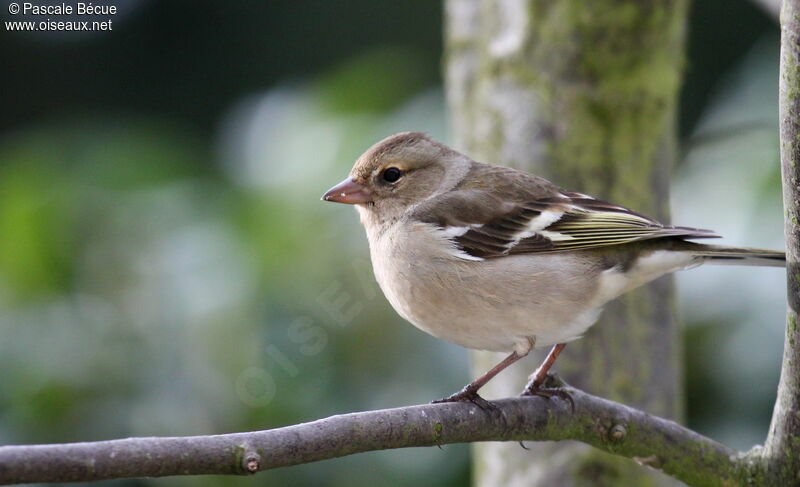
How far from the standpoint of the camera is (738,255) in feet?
8.67

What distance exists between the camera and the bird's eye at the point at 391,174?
3.14 metres

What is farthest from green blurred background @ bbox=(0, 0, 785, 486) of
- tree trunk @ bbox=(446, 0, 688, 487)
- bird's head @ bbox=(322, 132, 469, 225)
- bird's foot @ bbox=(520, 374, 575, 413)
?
bird's foot @ bbox=(520, 374, 575, 413)

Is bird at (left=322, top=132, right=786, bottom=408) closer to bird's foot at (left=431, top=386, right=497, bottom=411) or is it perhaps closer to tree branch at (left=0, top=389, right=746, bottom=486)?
bird's foot at (left=431, top=386, right=497, bottom=411)

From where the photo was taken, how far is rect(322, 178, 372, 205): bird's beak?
3039mm

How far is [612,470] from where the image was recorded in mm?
3160

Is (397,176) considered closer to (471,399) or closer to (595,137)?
(595,137)

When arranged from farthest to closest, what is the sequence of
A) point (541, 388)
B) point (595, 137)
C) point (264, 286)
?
point (264, 286)
point (595, 137)
point (541, 388)

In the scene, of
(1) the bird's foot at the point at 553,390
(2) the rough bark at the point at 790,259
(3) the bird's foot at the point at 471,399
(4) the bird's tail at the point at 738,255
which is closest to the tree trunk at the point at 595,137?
(4) the bird's tail at the point at 738,255

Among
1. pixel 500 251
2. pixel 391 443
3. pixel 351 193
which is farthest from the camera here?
pixel 351 193

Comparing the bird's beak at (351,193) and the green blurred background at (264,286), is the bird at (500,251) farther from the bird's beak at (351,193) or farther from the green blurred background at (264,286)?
the green blurred background at (264,286)

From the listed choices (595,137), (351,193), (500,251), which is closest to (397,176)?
(351,193)

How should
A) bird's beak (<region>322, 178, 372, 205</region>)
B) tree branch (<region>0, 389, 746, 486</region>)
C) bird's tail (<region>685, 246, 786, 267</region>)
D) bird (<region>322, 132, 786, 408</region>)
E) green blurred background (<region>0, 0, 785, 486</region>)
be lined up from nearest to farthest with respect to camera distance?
tree branch (<region>0, 389, 746, 486</region>) → bird's tail (<region>685, 246, 786, 267</region>) → bird (<region>322, 132, 786, 408</region>) → bird's beak (<region>322, 178, 372, 205</region>) → green blurred background (<region>0, 0, 785, 486</region>)

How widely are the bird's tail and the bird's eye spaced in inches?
40.7

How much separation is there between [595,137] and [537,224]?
55 centimetres
